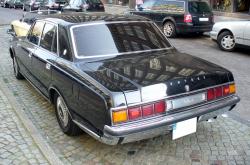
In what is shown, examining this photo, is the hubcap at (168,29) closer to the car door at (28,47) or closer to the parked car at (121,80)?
the car door at (28,47)

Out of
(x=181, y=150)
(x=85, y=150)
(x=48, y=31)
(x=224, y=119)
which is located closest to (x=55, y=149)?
(x=85, y=150)

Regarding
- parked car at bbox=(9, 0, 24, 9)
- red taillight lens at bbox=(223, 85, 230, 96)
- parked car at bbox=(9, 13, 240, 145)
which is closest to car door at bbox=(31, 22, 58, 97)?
parked car at bbox=(9, 13, 240, 145)

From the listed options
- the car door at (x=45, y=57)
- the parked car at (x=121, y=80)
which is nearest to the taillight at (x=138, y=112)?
the parked car at (x=121, y=80)

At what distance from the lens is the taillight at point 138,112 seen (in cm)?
346

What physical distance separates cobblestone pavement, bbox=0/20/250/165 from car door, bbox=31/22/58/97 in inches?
23.3

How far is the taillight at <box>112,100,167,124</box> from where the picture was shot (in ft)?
11.4

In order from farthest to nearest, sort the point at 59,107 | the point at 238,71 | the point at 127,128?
the point at 238,71 < the point at 59,107 < the point at 127,128

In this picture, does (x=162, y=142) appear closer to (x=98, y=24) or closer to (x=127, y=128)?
(x=127, y=128)

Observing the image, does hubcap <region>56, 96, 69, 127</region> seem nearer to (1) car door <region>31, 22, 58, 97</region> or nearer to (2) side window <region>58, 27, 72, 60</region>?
(1) car door <region>31, 22, 58, 97</region>

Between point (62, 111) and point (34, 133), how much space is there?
0.48 m

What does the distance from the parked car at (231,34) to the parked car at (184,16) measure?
2018 mm

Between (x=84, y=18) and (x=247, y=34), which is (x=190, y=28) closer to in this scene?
(x=247, y=34)

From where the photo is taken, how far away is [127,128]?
349 cm

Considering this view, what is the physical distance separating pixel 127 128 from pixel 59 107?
157cm
